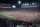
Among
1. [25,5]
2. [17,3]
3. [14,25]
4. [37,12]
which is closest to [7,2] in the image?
[17,3]

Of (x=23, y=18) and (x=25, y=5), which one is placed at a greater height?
(x=25, y=5)

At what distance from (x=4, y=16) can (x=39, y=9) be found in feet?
2.18

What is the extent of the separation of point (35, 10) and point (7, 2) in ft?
1.78

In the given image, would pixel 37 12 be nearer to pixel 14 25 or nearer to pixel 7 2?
pixel 14 25

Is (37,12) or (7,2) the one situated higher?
(7,2)

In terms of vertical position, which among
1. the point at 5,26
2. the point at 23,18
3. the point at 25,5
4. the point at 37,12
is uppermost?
the point at 25,5

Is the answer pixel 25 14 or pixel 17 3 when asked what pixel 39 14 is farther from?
pixel 17 3

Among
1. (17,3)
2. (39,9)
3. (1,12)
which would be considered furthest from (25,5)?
(1,12)

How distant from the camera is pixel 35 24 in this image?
3.45 ft

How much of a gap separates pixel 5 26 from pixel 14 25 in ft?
0.56

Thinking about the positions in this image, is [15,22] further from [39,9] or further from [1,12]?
[39,9]

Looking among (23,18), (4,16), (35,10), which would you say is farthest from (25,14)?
(4,16)

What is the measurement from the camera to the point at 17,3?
1084mm

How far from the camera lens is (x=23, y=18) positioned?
3.52ft
